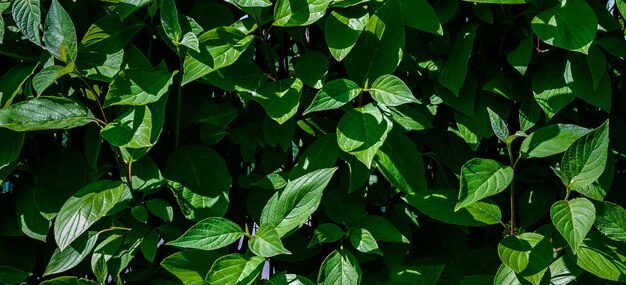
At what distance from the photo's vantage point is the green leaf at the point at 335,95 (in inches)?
76.2

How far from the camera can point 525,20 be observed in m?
2.20

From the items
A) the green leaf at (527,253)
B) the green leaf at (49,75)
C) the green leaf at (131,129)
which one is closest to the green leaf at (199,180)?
the green leaf at (131,129)

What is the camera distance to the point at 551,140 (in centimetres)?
197

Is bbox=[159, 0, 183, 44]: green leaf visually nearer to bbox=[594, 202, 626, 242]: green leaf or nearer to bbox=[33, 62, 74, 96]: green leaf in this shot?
bbox=[33, 62, 74, 96]: green leaf

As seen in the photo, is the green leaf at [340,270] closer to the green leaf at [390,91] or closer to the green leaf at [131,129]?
the green leaf at [390,91]

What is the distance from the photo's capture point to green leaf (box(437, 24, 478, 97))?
2084mm

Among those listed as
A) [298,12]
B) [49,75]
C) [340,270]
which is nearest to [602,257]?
[340,270]

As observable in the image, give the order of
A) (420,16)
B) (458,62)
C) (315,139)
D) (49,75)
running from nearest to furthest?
(49,75), (420,16), (458,62), (315,139)

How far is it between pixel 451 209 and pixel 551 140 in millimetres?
350

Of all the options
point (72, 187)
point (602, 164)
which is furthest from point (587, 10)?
point (72, 187)

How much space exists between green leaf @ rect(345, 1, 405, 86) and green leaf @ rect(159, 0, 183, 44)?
0.50 m

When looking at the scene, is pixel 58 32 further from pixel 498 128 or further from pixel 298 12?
pixel 498 128

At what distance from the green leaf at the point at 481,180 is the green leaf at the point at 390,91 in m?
0.26

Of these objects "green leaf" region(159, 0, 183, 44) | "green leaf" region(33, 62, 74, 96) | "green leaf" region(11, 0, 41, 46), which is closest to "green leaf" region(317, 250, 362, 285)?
"green leaf" region(159, 0, 183, 44)
